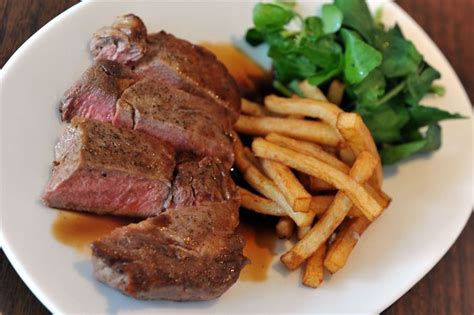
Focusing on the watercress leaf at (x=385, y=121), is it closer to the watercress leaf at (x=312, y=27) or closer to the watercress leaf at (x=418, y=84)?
the watercress leaf at (x=418, y=84)

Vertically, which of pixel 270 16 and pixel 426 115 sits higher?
pixel 270 16

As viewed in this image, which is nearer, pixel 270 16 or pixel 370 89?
pixel 370 89

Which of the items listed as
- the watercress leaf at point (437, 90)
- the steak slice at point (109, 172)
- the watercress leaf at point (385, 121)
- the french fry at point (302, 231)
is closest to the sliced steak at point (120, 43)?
the steak slice at point (109, 172)

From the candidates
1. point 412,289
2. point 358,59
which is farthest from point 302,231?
point 358,59

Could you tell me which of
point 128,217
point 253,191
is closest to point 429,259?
point 253,191

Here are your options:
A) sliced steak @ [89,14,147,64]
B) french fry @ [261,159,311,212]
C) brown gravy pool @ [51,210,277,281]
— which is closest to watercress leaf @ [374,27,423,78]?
french fry @ [261,159,311,212]

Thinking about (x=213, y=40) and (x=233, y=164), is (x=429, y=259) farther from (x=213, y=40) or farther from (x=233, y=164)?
(x=213, y=40)

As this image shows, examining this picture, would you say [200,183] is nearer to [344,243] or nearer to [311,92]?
[344,243]
